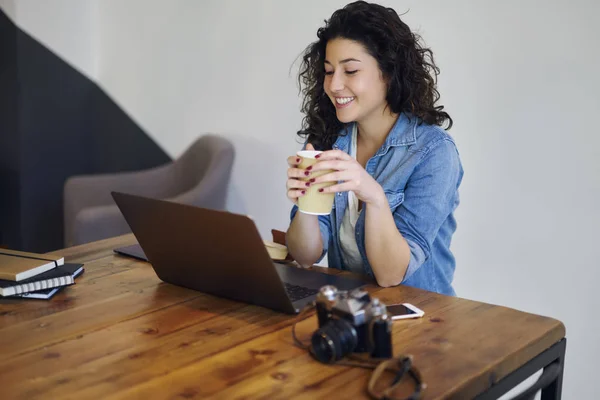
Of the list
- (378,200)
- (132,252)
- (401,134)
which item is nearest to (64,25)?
(132,252)

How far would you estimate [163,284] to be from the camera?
146 cm

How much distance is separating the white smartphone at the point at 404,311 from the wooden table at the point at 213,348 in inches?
0.7

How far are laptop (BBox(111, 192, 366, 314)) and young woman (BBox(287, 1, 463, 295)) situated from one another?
7.8 inches

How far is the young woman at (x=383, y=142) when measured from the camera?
5.34 feet

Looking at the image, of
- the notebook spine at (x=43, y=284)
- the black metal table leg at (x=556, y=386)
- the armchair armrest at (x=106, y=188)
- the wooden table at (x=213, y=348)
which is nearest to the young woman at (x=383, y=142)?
the wooden table at (x=213, y=348)

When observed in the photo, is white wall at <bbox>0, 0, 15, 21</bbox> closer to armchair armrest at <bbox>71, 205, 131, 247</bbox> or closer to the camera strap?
armchair armrest at <bbox>71, 205, 131, 247</bbox>

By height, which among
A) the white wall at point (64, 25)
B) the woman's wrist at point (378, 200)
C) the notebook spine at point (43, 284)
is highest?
the white wall at point (64, 25)

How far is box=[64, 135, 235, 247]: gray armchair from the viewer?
2.92 m

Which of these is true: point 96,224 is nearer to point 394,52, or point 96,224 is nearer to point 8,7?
point 8,7

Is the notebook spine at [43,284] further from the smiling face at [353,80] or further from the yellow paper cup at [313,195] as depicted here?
the smiling face at [353,80]

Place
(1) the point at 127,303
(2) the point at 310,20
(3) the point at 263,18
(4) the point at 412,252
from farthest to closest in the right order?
(3) the point at 263,18, (2) the point at 310,20, (4) the point at 412,252, (1) the point at 127,303

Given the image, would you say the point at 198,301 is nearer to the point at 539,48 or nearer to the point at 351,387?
the point at 351,387

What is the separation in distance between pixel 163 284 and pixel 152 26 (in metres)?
2.49

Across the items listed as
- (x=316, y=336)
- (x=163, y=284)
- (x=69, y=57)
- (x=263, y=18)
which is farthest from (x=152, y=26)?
(x=316, y=336)
